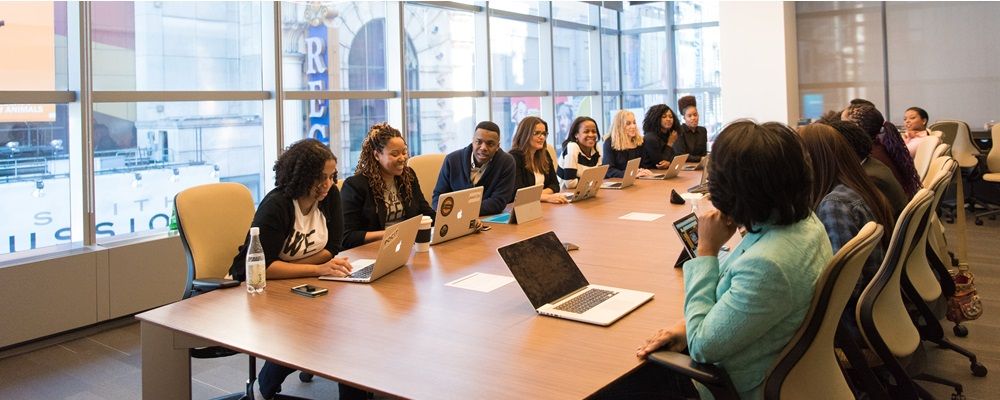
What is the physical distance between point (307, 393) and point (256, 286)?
1.01m

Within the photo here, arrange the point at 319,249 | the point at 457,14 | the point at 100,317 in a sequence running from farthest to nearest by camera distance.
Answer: the point at 457,14 → the point at 100,317 → the point at 319,249

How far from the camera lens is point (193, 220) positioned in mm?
3125

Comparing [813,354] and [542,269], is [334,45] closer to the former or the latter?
[542,269]

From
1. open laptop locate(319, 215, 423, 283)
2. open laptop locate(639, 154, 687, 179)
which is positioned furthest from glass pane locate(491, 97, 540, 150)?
open laptop locate(319, 215, 423, 283)

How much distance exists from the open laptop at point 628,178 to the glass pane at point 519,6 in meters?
3.21

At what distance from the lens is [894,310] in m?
2.53

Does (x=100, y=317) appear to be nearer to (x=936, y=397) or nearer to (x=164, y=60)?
(x=164, y=60)

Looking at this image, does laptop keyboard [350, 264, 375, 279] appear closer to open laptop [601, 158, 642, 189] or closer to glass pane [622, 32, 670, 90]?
open laptop [601, 158, 642, 189]

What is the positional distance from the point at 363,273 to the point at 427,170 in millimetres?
2104

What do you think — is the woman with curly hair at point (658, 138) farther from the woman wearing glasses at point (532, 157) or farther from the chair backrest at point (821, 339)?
the chair backrest at point (821, 339)

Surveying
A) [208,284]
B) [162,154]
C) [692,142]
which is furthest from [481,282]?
[692,142]

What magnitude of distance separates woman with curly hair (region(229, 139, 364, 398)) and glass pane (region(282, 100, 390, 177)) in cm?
289

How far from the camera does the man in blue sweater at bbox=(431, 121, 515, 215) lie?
447 centimetres

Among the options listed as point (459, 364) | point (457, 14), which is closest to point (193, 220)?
point (459, 364)
